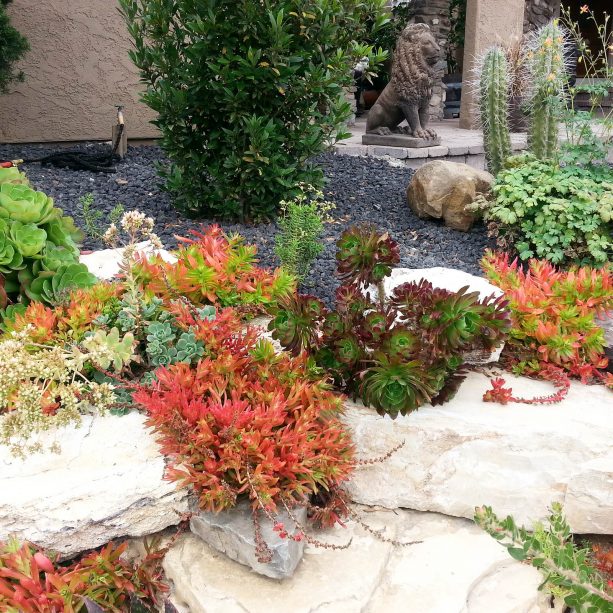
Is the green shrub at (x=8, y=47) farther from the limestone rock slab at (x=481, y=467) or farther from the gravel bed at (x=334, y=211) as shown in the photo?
the limestone rock slab at (x=481, y=467)

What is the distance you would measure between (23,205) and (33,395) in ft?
3.30

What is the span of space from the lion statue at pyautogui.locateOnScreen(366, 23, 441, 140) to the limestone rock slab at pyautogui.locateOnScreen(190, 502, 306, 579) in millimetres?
6206

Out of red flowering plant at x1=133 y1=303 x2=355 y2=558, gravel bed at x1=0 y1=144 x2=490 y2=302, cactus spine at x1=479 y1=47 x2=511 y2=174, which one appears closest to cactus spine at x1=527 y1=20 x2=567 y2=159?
cactus spine at x1=479 y1=47 x2=511 y2=174

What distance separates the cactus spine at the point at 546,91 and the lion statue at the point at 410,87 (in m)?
1.85

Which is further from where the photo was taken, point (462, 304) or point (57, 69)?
point (57, 69)

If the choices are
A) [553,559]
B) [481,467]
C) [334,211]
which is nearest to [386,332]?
[481,467]

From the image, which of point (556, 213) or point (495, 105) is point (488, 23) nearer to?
point (495, 105)

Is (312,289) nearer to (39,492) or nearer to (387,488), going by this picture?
(387,488)

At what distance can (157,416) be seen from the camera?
2139 millimetres

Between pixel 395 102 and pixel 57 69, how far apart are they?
3754 mm

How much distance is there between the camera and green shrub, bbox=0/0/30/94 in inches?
243

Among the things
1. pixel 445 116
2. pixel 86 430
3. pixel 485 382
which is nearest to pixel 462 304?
pixel 485 382

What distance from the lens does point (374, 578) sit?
212cm

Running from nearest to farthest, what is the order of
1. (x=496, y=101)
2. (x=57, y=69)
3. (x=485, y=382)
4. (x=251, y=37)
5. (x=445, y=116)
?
(x=485, y=382) < (x=251, y=37) < (x=496, y=101) < (x=57, y=69) < (x=445, y=116)
